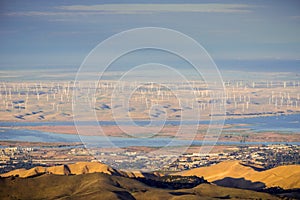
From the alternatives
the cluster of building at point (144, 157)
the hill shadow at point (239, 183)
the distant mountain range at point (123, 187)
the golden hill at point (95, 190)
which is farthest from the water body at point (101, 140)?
the golden hill at point (95, 190)

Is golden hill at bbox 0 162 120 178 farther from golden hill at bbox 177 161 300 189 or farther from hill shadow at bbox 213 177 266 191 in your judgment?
golden hill at bbox 177 161 300 189

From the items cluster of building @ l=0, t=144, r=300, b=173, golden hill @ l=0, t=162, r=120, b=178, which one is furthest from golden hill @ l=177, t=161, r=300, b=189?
golden hill @ l=0, t=162, r=120, b=178

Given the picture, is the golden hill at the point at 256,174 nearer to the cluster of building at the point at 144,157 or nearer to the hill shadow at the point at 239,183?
the hill shadow at the point at 239,183

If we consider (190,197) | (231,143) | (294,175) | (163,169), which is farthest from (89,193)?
(231,143)

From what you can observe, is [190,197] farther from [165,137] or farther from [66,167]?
[165,137]

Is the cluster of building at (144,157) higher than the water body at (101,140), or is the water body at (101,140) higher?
the water body at (101,140)

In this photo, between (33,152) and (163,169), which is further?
(33,152)

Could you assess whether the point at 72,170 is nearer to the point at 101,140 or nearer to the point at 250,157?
the point at 250,157
